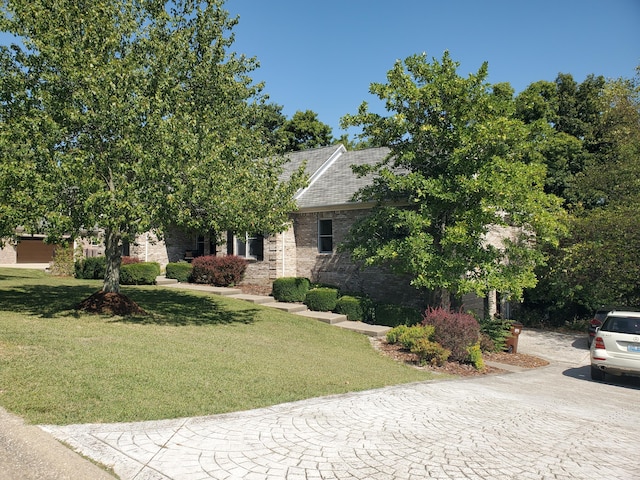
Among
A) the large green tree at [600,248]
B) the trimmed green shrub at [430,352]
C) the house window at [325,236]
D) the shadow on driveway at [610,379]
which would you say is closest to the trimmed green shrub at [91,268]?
the house window at [325,236]

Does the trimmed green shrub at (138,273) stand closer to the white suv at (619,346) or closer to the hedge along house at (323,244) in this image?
the hedge along house at (323,244)

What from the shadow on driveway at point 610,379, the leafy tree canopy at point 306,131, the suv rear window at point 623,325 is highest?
the leafy tree canopy at point 306,131

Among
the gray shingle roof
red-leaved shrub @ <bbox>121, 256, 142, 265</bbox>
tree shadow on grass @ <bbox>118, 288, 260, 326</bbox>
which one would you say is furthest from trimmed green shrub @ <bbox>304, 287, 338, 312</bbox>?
red-leaved shrub @ <bbox>121, 256, 142, 265</bbox>

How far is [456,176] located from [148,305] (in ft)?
35.7

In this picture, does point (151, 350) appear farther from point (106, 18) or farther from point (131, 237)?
point (106, 18)

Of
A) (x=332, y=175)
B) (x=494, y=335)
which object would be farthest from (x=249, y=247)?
(x=494, y=335)

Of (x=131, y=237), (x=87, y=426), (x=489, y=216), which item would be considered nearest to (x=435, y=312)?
(x=489, y=216)

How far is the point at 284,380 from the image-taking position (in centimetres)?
801

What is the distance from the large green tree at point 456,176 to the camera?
12.9 metres

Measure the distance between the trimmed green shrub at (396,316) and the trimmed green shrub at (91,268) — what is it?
49.9 feet

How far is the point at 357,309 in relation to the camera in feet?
52.8

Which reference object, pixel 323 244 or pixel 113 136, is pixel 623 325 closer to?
pixel 323 244

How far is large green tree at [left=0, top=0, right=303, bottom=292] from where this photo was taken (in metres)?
9.71

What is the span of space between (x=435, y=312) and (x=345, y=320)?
4205 mm
